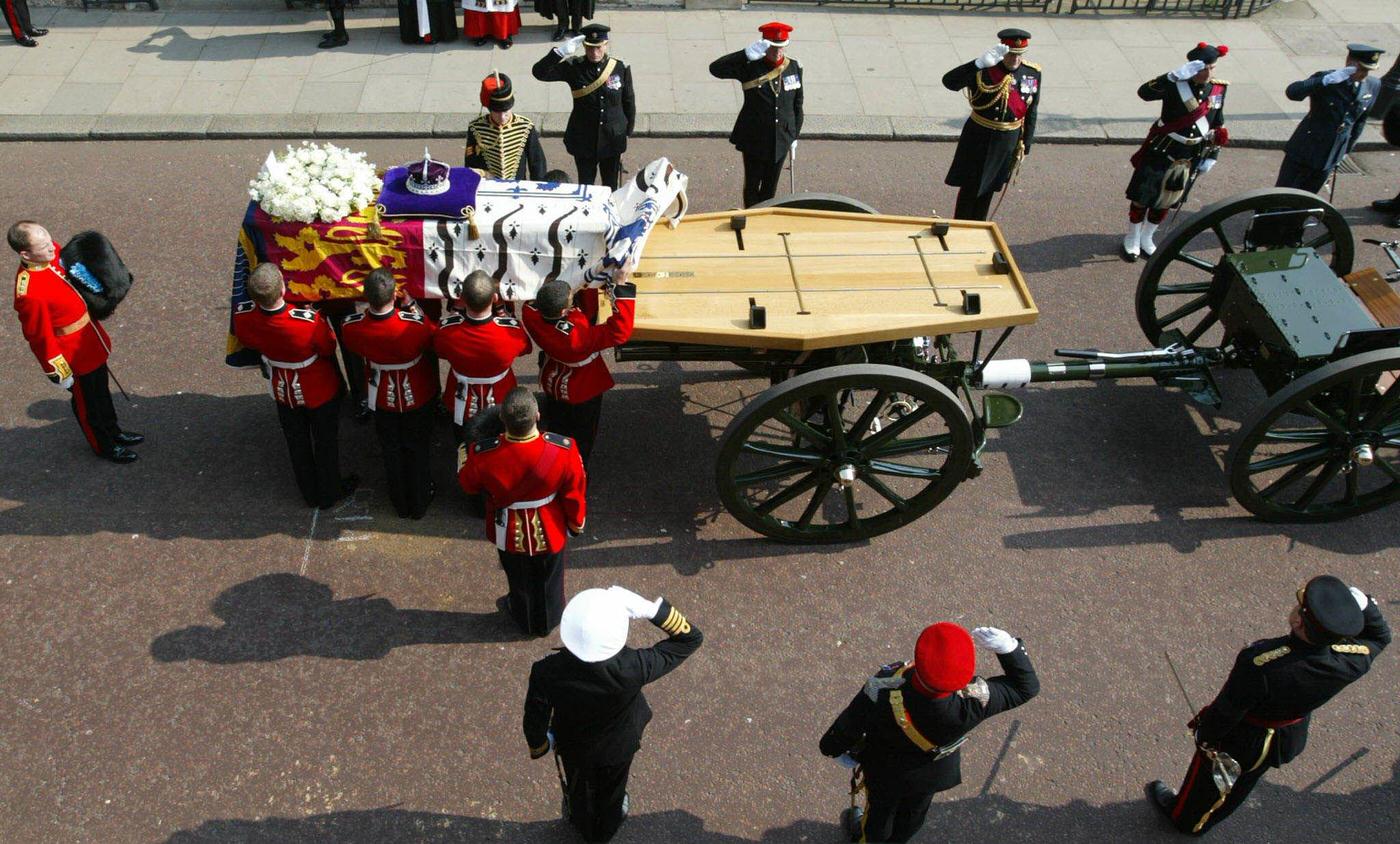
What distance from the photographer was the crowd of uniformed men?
3.82 metres

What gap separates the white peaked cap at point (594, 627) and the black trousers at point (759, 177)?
4895 mm

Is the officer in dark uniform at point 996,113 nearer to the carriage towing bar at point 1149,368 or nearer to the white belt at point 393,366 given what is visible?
the carriage towing bar at point 1149,368

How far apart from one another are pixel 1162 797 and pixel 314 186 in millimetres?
4868

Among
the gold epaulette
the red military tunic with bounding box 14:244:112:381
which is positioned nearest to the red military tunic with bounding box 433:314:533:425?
the red military tunic with bounding box 14:244:112:381

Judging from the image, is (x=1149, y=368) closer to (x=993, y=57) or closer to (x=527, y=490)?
(x=993, y=57)

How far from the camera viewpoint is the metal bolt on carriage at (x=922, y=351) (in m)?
5.17

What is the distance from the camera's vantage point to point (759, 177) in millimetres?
8055

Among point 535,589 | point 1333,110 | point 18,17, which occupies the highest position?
point 1333,110

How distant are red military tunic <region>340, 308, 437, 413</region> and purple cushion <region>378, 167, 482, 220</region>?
597 millimetres

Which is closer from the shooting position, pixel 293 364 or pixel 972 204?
pixel 293 364

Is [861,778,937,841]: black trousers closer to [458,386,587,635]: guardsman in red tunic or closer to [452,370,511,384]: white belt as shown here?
[458,386,587,635]: guardsman in red tunic

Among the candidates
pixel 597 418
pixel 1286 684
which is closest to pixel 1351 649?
pixel 1286 684

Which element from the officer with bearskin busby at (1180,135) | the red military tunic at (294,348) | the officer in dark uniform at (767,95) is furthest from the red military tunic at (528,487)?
the officer with bearskin busby at (1180,135)

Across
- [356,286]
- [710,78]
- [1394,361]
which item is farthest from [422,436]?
[710,78]
